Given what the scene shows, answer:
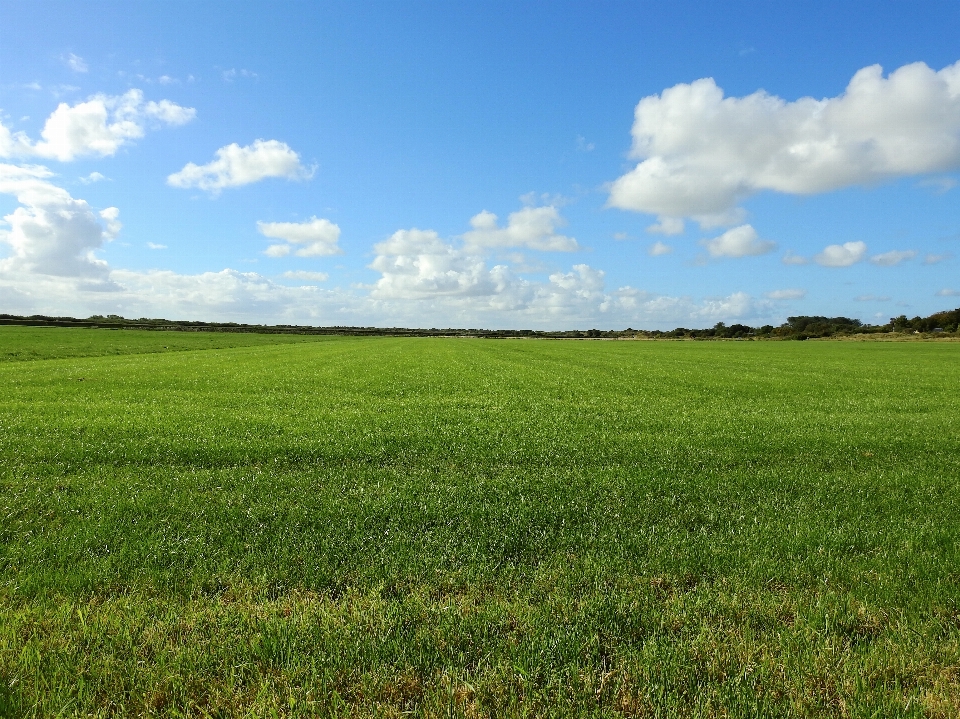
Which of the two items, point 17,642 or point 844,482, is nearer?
point 17,642

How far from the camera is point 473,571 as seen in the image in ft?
20.1

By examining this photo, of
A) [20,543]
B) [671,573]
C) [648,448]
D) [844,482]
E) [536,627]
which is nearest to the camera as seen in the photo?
[536,627]

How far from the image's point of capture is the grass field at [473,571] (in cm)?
419

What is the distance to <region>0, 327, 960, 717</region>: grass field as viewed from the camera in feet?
13.7

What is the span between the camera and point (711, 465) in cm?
1079

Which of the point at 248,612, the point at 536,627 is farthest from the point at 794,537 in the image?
the point at 248,612

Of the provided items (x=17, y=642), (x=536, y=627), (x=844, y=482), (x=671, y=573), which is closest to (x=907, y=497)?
(x=844, y=482)

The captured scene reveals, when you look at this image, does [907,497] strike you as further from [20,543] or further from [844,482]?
[20,543]

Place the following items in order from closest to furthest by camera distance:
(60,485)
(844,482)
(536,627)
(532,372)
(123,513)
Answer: (536,627), (123,513), (60,485), (844,482), (532,372)

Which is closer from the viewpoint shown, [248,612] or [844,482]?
[248,612]

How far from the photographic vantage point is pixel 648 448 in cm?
1196

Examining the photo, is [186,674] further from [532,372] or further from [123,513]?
[532,372]

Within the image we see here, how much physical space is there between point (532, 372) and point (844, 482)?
79.4 ft

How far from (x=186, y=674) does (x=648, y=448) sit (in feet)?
32.8
